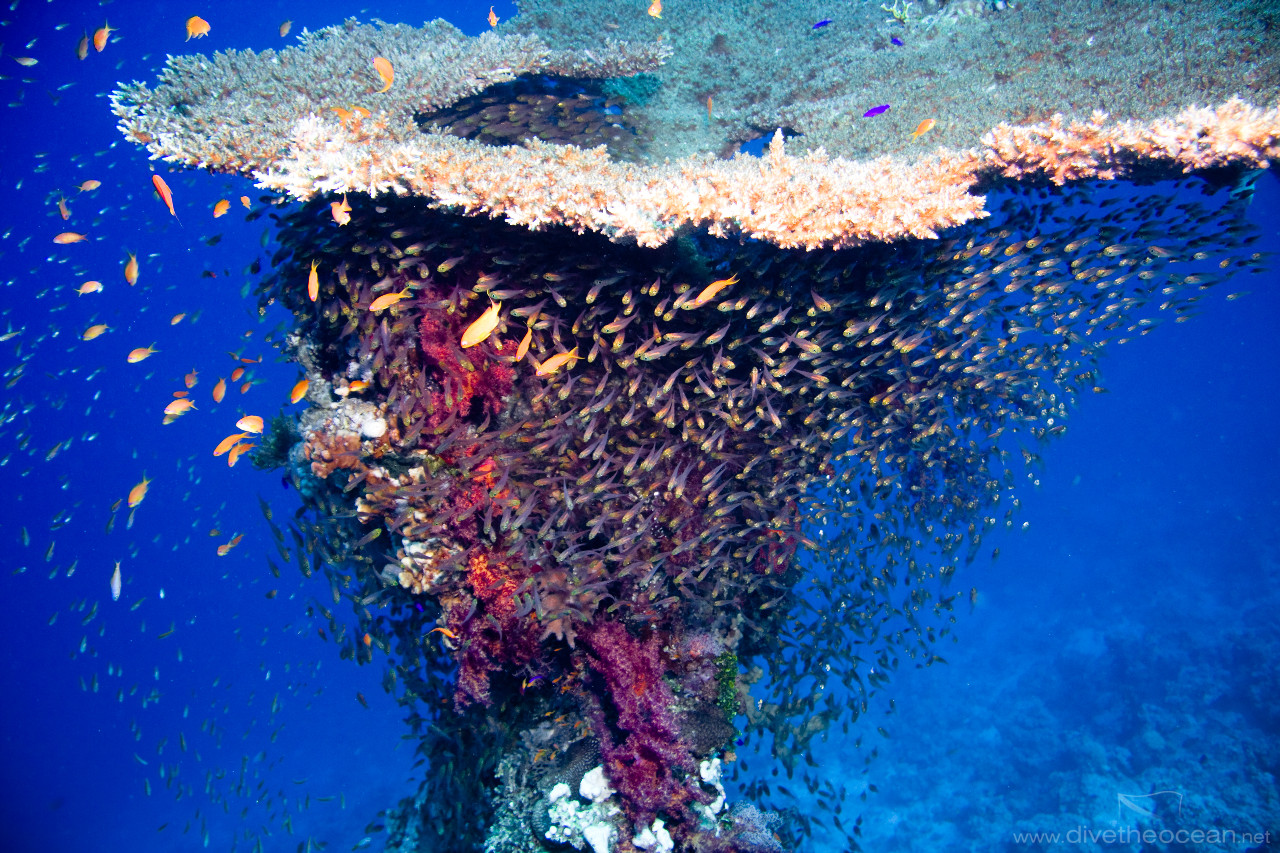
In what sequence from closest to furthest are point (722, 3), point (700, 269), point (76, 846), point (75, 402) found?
point (700, 269) → point (722, 3) → point (76, 846) → point (75, 402)

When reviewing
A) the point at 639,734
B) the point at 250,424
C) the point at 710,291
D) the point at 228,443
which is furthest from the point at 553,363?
the point at 228,443

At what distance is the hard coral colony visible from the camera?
3.47 metres

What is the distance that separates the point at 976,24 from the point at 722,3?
314 centimetres

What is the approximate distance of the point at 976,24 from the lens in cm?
640

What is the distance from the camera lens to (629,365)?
4254 millimetres

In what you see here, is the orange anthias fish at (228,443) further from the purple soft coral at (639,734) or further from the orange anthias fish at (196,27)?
the orange anthias fish at (196,27)

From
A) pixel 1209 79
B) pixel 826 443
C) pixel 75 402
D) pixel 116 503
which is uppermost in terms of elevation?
pixel 75 402

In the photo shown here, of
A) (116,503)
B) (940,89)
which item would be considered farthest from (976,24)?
(116,503)

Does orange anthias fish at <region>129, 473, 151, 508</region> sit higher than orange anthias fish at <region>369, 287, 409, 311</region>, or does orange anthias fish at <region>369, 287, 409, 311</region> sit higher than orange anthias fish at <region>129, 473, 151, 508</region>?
orange anthias fish at <region>129, 473, 151, 508</region>

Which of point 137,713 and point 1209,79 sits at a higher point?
point 137,713

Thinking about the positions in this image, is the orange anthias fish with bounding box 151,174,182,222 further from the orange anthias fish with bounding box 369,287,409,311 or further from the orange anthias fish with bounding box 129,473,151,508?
the orange anthias fish with bounding box 129,473,151,508

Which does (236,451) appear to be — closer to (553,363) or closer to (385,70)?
(553,363)

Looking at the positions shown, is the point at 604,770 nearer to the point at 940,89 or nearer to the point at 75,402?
the point at 940,89

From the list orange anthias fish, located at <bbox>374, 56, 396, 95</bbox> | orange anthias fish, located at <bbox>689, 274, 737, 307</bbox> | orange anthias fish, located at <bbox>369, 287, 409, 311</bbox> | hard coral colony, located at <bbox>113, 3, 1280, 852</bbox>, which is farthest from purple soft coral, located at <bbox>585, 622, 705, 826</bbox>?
orange anthias fish, located at <bbox>374, 56, 396, 95</bbox>
